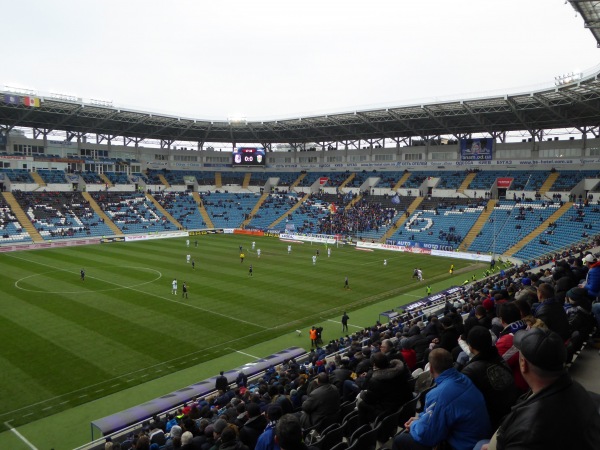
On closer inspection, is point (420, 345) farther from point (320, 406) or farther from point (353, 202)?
point (353, 202)

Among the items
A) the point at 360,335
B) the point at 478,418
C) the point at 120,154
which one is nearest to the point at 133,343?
the point at 360,335

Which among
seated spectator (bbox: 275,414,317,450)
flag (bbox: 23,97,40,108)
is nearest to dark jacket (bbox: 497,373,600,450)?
seated spectator (bbox: 275,414,317,450)

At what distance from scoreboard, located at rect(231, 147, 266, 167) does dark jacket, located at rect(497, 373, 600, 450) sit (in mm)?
91450

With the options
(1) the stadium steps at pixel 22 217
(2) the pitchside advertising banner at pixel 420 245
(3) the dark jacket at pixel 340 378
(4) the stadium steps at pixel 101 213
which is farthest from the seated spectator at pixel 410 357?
(4) the stadium steps at pixel 101 213

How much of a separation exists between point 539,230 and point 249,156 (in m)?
57.7

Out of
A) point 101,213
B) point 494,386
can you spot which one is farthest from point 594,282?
point 101,213

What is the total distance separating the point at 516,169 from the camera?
67.6m

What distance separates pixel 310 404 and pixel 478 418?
10.5 feet

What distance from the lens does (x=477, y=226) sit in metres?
57.8

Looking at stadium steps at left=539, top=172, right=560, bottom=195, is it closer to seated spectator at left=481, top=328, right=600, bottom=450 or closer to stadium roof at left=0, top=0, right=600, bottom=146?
stadium roof at left=0, top=0, right=600, bottom=146

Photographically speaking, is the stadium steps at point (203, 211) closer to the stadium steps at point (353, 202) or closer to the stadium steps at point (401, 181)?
the stadium steps at point (353, 202)

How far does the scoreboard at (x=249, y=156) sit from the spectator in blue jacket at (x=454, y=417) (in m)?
90.0

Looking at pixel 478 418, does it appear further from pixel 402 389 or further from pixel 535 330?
pixel 402 389

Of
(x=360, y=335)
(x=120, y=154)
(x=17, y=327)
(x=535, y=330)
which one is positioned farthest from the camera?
(x=120, y=154)
